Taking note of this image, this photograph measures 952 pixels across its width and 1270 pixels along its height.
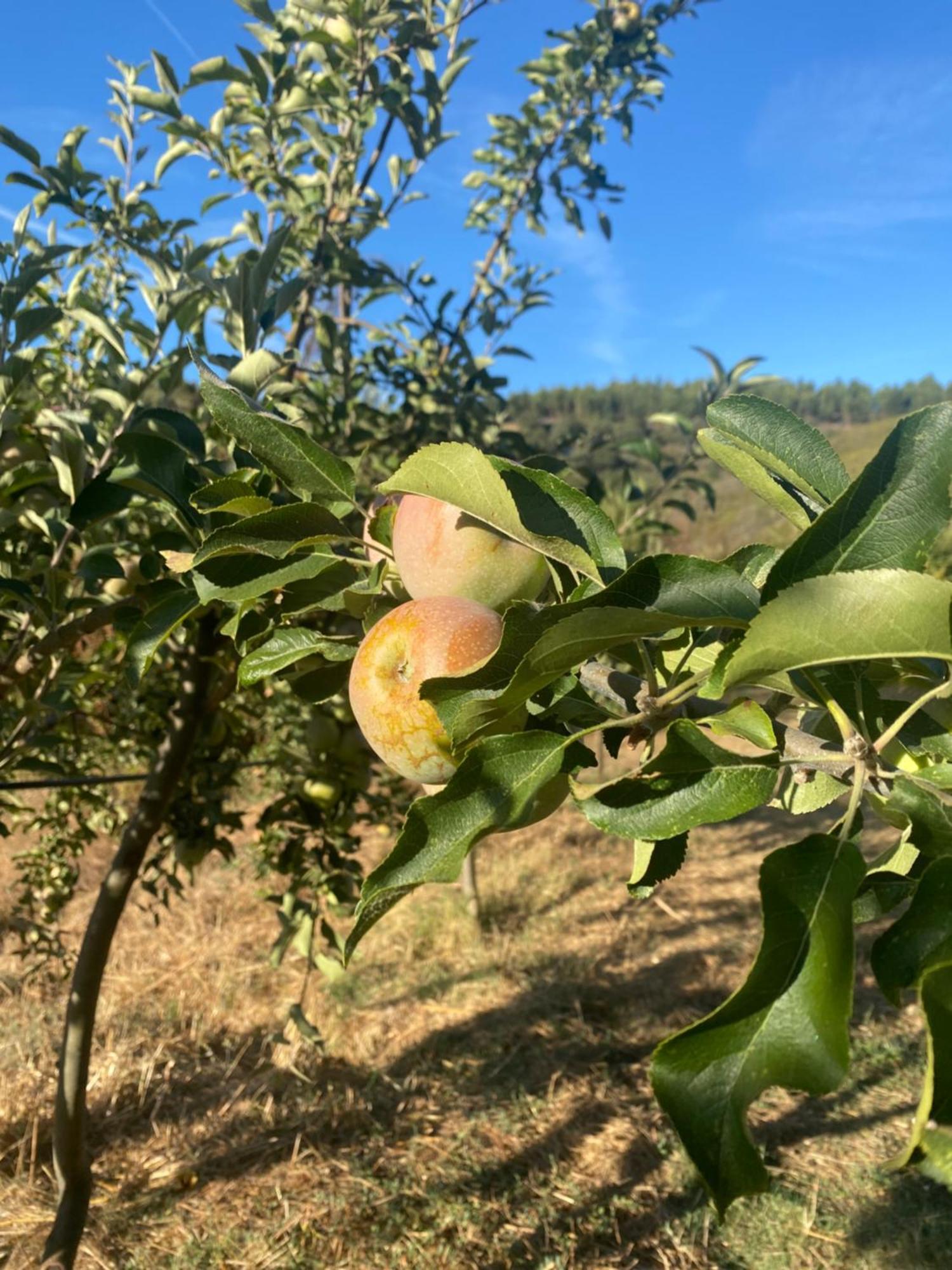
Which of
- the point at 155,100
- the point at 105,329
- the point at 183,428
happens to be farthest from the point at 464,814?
the point at 155,100

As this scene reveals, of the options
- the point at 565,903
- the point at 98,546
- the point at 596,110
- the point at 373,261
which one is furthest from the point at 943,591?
the point at 565,903

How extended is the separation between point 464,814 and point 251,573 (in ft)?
1.10

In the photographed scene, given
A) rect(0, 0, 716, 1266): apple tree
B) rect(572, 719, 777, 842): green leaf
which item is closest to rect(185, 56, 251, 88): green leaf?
rect(0, 0, 716, 1266): apple tree

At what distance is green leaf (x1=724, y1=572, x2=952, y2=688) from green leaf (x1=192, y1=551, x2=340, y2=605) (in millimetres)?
422

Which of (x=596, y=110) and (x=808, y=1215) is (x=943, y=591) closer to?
(x=808, y=1215)

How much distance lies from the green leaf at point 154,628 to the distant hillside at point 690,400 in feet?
103

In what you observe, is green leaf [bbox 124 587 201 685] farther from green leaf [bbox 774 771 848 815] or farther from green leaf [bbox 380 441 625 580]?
green leaf [bbox 774 771 848 815]

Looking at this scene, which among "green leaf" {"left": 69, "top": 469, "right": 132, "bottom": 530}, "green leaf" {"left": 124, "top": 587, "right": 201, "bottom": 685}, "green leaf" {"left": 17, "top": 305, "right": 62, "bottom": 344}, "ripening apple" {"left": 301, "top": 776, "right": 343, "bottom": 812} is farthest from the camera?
"ripening apple" {"left": 301, "top": 776, "right": 343, "bottom": 812}

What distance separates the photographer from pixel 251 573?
0.74 m

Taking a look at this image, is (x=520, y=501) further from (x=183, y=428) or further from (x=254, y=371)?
(x=183, y=428)

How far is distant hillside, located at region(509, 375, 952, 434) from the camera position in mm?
34938

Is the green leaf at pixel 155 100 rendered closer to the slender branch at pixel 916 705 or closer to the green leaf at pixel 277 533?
the green leaf at pixel 277 533

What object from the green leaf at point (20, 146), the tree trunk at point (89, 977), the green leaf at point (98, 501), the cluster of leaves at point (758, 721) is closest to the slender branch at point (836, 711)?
the cluster of leaves at point (758, 721)

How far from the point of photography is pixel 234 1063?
2.76 metres
